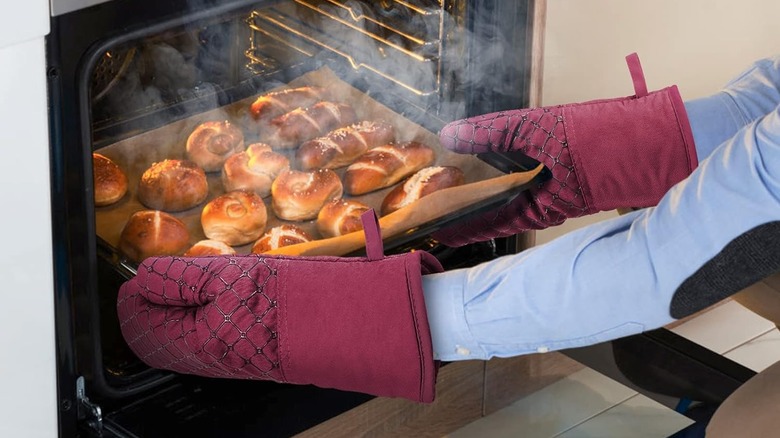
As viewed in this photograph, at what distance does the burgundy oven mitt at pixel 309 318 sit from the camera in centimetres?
101

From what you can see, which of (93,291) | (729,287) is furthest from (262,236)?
(729,287)

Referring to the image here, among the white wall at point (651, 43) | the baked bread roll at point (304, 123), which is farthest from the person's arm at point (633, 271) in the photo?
the white wall at point (651, 43)

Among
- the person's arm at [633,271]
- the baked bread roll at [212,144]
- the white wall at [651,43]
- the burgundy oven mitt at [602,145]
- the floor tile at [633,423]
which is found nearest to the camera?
the person's arm at [633,271]

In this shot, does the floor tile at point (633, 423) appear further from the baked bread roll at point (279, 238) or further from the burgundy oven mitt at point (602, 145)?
the baked bread roll at point (279, 238)

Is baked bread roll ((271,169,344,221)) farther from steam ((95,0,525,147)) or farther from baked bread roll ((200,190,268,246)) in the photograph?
steam ((95,0,525,147))

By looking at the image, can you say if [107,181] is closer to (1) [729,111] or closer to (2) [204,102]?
(2) [204,102]

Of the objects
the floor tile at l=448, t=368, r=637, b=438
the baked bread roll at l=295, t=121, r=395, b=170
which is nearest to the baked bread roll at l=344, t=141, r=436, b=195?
the baked bread roll at l=295, t=121, r=395, b=170

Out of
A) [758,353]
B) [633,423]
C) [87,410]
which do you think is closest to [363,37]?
[87,410]

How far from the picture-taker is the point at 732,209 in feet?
2.95

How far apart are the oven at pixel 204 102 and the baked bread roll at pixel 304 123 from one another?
0.03 m

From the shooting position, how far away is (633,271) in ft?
3.14

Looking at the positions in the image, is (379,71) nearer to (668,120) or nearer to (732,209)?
(668,120)

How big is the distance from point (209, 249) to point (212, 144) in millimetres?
175

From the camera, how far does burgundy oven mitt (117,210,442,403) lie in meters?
1.01
